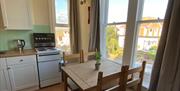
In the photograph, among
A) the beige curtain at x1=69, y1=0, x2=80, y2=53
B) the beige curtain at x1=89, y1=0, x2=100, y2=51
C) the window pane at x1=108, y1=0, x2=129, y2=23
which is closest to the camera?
the window pane at x1=108, y1=0, x2=129, y2=23

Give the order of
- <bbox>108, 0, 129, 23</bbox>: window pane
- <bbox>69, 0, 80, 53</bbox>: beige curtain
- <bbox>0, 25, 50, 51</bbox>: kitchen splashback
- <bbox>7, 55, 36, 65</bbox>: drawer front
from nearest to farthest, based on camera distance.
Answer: <bbox>108, 0, 129, 23</bbox>: window pane → <bbox>7, 55, 36, 65</bbox>: drawer front → <bbox>0, 25, 50, 51</bbox>: kitchen splashback → <bbox>69, 0, 80, 53</bbox>: beige curtain

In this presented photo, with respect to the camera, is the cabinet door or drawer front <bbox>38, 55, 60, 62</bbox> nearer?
the cabinet door

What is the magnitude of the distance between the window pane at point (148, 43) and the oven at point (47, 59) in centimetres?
170

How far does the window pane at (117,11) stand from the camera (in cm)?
200

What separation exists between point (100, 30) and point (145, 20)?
0.99 metres

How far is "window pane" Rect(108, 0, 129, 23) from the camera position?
200 cm

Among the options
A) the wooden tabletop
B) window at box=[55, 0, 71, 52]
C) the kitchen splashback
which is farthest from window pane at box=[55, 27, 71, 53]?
the wooden tabletop

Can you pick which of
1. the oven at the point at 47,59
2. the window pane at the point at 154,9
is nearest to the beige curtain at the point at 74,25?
the oven at the point at 47,59

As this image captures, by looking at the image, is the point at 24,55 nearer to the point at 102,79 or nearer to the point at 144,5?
the point at 102,79

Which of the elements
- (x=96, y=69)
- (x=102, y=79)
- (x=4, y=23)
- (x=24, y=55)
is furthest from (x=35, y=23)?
(x=102, y=79)

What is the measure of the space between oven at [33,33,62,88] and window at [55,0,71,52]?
29 centimetres

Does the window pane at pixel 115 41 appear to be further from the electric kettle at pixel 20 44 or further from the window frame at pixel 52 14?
the electric kettle at pixel 20 44

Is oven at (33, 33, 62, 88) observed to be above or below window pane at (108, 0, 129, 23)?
below

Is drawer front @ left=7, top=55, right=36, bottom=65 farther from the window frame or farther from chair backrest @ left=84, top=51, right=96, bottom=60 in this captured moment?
chair backrest @ left=84, top=51, right=96, bottom=60
